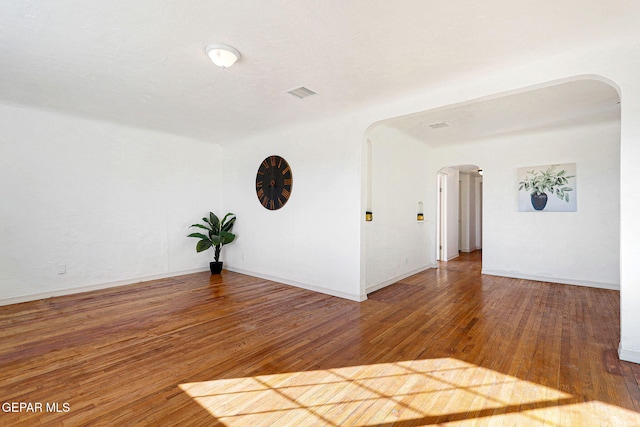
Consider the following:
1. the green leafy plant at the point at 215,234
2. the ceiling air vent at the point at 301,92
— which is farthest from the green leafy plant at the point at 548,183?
the green leafy plant at the point at 215,234

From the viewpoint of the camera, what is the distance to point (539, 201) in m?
5.62

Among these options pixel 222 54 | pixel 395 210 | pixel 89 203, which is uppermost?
pixel 222 54

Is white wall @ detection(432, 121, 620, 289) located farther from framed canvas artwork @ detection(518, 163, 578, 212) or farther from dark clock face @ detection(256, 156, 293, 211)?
dark clock face @ detection(256, 156, 293, 211)

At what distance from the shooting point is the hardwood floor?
1918 mm

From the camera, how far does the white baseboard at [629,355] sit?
2.49 meters

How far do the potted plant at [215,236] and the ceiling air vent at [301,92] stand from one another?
130 inches

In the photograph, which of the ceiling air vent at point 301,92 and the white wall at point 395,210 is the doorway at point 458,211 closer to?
the white wall at point 395,210

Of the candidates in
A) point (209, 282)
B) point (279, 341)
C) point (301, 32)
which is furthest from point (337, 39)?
point (209, 282)

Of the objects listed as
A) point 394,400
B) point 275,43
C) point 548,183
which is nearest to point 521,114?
point 548,183

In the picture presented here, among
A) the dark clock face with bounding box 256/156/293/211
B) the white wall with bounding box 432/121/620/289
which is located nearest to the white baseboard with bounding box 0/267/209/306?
the dark clock face with bounding box 256/156/293/211

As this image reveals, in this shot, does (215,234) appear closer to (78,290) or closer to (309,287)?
(78,290)

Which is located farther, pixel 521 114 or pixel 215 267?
pixel 215 267

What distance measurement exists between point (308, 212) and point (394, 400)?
131 inches

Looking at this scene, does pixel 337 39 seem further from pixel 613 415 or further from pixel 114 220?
pixel 114 220
